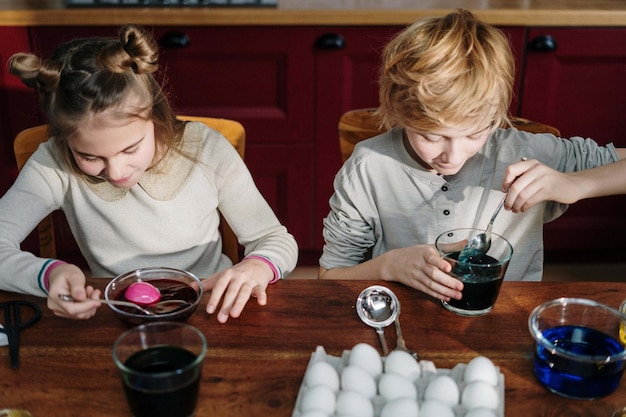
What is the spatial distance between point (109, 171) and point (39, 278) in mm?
235

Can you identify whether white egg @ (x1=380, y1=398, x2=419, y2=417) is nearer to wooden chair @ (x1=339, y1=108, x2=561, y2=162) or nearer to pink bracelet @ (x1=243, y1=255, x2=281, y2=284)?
pink bracelet @ (x1=243, y1=255, x2=281, y2=284)

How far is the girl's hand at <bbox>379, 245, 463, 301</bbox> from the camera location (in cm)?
109

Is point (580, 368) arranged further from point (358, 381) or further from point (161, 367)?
point (161, 367)

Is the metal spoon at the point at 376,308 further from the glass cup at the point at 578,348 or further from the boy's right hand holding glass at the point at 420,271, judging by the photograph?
the glass cup at the point at 578,348

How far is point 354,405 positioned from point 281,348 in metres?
0.19

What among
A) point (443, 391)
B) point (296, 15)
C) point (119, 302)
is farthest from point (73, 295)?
point (296, 15)

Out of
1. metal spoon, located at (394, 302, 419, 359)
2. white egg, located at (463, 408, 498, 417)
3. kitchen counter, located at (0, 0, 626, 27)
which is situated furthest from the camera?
kitchen counter, located at (0, 0, 626, 27)

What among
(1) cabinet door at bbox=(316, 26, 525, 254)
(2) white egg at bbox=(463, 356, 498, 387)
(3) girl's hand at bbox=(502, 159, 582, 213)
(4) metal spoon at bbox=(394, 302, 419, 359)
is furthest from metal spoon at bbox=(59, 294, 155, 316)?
(1) cabinet door at bbox=(316, 26, 525, 254)

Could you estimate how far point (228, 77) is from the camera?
2.46 meters

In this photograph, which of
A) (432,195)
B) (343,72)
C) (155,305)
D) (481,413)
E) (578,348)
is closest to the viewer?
(481,413)

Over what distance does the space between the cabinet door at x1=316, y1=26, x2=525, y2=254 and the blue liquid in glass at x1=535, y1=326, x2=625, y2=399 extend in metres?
1.54

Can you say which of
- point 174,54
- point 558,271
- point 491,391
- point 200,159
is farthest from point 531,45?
point 491,391

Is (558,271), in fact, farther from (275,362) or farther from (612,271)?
(275,362)

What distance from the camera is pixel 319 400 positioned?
87cm
